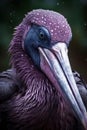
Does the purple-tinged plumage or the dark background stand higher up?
the dark background

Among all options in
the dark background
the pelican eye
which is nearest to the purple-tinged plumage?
the pelican eye

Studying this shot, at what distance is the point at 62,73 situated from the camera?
6621 millimetres

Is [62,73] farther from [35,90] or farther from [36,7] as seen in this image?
[36,7]

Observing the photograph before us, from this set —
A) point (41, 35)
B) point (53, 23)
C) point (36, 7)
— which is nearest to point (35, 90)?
point (41, 35)

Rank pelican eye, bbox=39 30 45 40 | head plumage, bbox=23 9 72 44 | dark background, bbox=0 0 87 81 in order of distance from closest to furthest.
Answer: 1. head plumage, bbox=23 9 72 44
2. pelican eye, bbox=39 30 45 40
3. dark background, bbox=0 0 87 81

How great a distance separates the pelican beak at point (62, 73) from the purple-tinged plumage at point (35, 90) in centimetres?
1

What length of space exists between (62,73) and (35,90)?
0.46 meters

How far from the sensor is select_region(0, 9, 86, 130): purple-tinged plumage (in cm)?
687

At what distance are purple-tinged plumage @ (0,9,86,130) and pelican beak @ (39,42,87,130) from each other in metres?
0.01

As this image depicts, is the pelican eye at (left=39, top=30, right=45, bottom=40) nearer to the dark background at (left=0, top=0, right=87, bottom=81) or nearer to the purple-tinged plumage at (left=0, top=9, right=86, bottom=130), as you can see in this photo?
the purple-tinged plumage at (left=0, top=9, right=86, bottom=130)

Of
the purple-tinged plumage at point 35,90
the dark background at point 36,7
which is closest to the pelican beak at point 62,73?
the purple-tinged plumage at point 35,90

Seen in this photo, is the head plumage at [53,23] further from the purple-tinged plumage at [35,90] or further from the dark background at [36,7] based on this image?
the dark background at [36,7]

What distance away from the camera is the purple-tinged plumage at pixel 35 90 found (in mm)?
6871

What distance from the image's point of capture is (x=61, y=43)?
6.70 m
